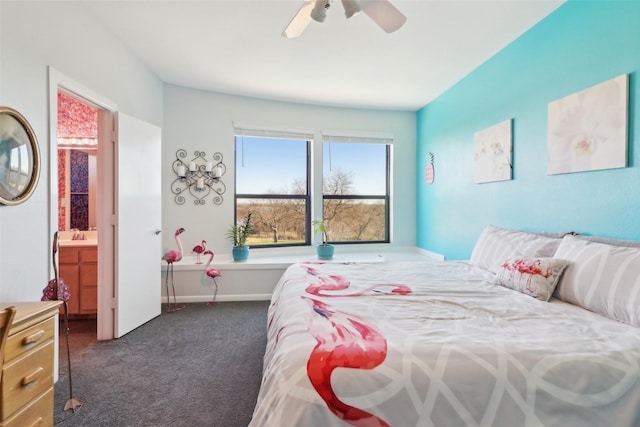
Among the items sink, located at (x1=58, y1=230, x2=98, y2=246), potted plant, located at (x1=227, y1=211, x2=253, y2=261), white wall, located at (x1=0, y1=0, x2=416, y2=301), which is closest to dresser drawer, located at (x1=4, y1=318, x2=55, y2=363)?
white wall, located at (x1=0, y1=0, x2=416, y2=301)

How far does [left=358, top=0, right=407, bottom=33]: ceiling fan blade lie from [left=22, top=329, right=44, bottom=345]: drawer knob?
229 centimetres

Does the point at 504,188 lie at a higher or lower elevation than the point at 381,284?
higher

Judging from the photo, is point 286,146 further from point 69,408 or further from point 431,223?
point 69,408

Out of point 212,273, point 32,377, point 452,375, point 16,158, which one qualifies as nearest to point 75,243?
point 212,273

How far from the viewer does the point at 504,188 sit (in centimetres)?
270

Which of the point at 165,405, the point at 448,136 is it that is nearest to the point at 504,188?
the point at 448,136

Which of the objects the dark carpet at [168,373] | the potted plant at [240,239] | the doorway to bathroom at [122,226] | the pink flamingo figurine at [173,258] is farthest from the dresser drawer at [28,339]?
the potted plant at [240,239]

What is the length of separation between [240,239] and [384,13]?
113 inches

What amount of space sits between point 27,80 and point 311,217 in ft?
10.2

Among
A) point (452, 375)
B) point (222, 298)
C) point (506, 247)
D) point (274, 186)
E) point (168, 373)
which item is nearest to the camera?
point (452, 375)

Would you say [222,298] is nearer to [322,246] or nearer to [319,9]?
[322,246]

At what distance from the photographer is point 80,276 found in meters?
2.96

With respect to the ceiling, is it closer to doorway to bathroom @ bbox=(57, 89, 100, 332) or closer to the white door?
the white door

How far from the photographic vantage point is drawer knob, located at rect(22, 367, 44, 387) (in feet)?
4.02
